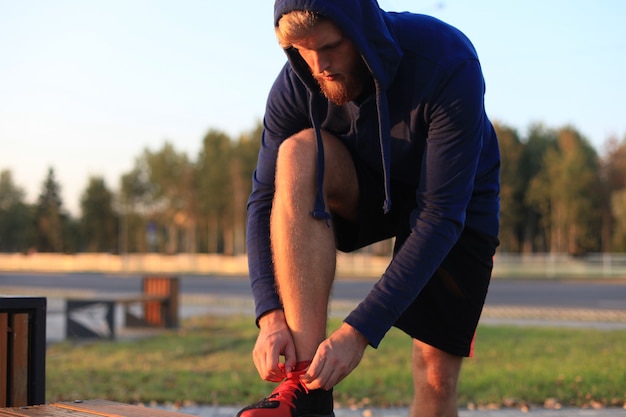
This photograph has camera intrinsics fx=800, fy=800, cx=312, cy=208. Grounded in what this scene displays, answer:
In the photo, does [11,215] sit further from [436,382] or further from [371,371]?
[436,382]

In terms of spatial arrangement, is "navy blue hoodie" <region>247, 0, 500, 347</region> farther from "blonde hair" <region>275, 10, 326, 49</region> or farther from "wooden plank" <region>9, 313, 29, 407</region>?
"wooden plank" <region>9, 313, 29, 407</region>

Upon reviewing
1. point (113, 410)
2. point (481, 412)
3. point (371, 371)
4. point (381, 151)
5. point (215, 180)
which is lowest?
point (371, 371)

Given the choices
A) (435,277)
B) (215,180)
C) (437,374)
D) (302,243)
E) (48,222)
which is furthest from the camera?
(48,222)

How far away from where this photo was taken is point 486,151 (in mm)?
3002

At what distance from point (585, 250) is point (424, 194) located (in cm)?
5879

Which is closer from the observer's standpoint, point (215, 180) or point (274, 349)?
point (274, 349)

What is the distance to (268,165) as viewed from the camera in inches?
107

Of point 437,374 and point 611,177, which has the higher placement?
point 611,177

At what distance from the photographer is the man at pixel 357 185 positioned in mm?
Answer: 2275

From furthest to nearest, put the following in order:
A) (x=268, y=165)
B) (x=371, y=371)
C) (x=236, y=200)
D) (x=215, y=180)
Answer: (x=215, y=180) → (x=236, y=200) → (x=371, y=371) → (x=268, y=165)

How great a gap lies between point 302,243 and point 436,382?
0.90 meters

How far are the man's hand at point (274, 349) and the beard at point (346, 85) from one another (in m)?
0.69

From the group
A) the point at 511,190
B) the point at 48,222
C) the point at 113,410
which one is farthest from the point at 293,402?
the point at 48,222

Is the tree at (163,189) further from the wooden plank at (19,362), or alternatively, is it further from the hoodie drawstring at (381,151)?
the hoodie drawstring at (381,151)
